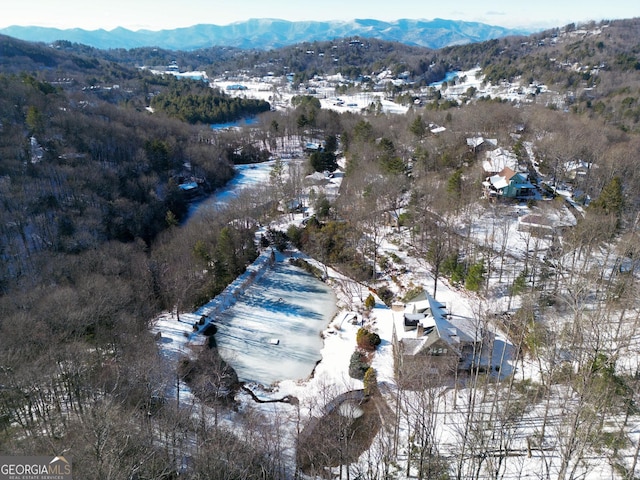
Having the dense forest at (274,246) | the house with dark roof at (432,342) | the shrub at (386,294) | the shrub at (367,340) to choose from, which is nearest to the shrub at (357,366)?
the dense forest at (274,246)

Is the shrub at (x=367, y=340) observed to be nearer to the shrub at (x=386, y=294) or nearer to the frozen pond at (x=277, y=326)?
the frozen pond at (x=277, y=326)

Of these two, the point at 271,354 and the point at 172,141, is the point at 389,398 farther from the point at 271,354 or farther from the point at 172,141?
the point at 172,141

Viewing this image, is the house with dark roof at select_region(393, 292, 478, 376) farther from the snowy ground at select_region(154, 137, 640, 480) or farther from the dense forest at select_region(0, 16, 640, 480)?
the dense forest at select_region(0, 16, 640, 480)

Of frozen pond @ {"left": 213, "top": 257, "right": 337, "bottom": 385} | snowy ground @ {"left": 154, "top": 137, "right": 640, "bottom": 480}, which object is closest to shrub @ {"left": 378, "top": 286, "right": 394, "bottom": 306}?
snowy ground @ {"left": 154, "top": 137, "right": 640, "bottom": 480}

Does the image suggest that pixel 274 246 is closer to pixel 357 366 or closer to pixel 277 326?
pixel 277 326

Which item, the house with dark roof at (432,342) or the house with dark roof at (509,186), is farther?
the house with dark roof at (509,186)

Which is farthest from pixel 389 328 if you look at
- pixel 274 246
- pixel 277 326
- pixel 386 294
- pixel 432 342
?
pixel 274 246

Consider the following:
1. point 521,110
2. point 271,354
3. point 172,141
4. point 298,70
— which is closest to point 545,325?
point 271,354
